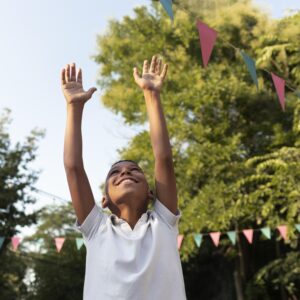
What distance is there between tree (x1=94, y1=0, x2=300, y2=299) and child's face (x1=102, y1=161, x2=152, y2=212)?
30.2ft

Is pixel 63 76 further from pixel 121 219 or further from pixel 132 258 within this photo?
pixel 132 258

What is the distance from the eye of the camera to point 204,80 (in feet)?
45.1

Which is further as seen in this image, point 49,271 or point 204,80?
point 49,271

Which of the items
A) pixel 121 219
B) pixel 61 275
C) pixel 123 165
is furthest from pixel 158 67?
pixel 61 275

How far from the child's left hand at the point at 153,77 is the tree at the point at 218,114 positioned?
356 inches

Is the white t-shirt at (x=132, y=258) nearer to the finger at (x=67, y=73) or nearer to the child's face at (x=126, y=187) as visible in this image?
the child's face at (x=126, y=187)

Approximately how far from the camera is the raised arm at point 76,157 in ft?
5.80

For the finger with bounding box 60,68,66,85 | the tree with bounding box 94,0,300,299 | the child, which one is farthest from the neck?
the tree with bounding box 94,0,300,299

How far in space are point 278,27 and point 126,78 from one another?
4.59m

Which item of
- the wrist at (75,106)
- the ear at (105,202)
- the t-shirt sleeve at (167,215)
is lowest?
the t-shirt sleeve at (167,215)

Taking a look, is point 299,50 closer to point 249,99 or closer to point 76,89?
point 249,99

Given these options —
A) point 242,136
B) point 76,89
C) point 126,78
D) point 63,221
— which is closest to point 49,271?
point 126,78

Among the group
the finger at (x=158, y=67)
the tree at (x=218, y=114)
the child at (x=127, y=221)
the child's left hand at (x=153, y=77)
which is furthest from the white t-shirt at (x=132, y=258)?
the tree at (x=218, y=114)

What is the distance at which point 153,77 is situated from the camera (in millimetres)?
2039
